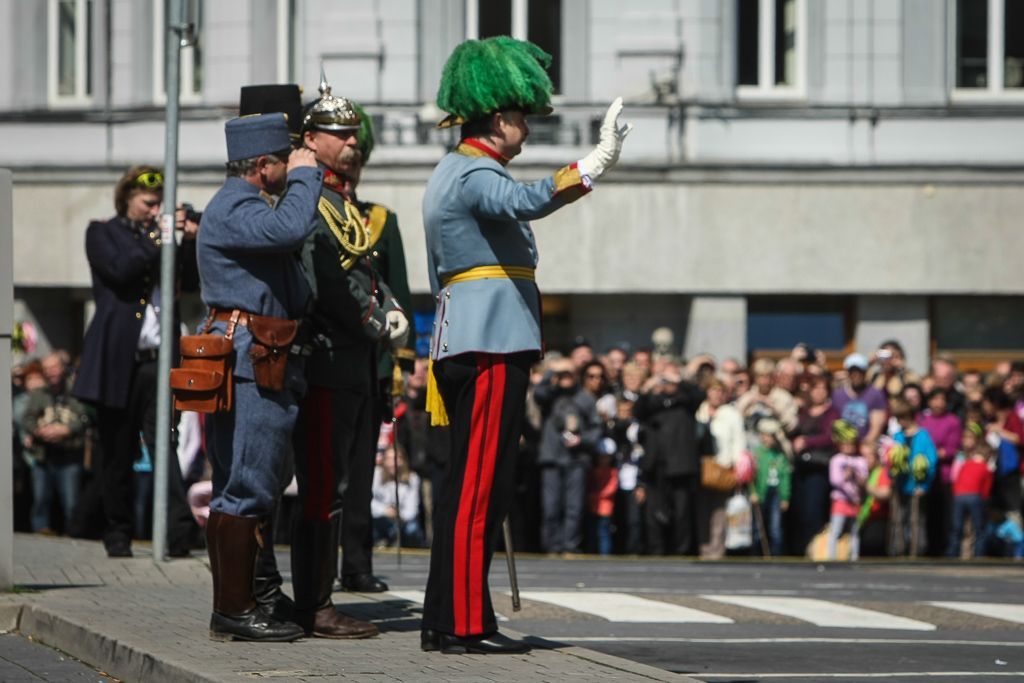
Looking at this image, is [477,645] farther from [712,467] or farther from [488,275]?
[712,467]

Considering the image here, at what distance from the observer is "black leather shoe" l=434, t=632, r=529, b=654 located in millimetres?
8688

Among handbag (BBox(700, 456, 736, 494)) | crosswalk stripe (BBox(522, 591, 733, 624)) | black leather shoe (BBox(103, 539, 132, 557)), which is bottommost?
crosswalk stripe (BBox(522, 591, 733, 624))

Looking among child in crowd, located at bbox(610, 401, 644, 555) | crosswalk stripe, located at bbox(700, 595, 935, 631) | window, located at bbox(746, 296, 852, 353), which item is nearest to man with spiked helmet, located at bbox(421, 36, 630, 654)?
crosswalk stripe, located at bbox(700, 595, 935, 631)

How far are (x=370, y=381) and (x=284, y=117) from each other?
1.41 m

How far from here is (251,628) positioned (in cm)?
897

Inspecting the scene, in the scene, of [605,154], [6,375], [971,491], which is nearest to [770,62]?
[971,491]

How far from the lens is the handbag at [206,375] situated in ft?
28.9

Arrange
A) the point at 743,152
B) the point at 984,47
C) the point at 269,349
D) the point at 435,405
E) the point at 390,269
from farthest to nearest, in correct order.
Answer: the point at 984,47
the point at 743,152
the point at 390,269
the point at 435,405
the point at 269,349

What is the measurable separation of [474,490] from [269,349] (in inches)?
37.9

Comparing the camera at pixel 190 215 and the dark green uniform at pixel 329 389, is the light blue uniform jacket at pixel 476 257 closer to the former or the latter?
the dark green uniform at pixel 329 389

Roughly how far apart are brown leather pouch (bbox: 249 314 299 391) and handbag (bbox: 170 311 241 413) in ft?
0.33

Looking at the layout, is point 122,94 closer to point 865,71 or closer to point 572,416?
point 865,71

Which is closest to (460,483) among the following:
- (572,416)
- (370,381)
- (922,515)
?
(370,381)

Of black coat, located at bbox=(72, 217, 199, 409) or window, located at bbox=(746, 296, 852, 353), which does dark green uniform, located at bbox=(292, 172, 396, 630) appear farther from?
window, located at bbox=(746, 296, 852, 353)
